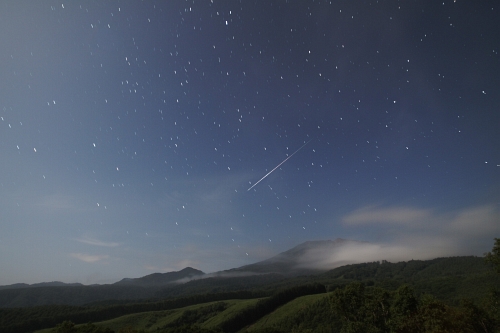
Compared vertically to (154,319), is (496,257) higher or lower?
higher

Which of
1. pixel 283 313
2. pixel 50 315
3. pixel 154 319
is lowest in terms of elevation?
pixel 283 313

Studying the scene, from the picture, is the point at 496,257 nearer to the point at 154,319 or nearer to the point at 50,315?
the point at 154,319

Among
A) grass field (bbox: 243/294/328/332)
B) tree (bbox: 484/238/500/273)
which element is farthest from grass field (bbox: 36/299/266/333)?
tree (bbox: 484/238/500/273)

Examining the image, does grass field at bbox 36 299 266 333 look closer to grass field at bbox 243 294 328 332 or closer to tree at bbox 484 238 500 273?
grass field at bbox 243 294 328 332

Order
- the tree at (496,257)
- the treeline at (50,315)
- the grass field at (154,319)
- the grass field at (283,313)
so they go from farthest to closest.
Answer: the treeline at (50,315) → the grass field at (154,319) → the grass field at (283,313) → the tree at (496,257)

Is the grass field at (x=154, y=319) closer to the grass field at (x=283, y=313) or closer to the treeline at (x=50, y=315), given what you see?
the treeline at (x=50, y=315)

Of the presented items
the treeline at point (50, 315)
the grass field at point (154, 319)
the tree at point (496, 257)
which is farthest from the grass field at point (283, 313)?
the tree at point (496, 257)

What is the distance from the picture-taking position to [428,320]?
148 ft

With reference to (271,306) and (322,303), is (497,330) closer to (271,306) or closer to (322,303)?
(322,303)

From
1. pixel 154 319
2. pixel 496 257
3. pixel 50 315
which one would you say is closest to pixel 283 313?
pixel 154 319

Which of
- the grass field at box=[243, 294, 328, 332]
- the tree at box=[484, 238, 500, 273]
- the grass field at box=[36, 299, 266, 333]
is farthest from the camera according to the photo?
the grass field at box=[36, 299, 266, 333]

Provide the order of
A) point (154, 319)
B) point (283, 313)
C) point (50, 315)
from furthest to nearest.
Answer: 1. point (50, 315)
2. point (154, 319)
3. point (283, 313)

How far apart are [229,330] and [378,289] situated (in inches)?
4479

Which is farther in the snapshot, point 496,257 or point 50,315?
point 50,315
